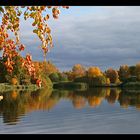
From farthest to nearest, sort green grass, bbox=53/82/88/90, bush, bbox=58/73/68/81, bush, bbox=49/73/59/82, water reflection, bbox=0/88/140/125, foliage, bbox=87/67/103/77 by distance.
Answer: green grass, bbox=53/82/88/90
bush, bbox=58/73/68/81
bush, bbox=49/73/59/82
foliage, bbox=87/67/103/77
water reflection, bbox=0/88/140/125

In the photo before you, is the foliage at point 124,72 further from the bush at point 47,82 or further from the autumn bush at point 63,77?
the bush at point 47,82

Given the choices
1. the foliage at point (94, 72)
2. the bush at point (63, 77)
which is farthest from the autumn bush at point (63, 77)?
the foliage at point (94, 72)

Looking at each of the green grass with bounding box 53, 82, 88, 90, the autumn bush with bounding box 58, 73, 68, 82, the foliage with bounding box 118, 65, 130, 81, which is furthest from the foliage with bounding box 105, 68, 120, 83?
the autumn bush with bounding box 58, 73, 68, 82

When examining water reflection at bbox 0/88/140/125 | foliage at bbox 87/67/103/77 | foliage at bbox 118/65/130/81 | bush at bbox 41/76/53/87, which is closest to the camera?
water reflection at bbox 0/88/140/125

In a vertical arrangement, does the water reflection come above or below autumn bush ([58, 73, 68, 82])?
below

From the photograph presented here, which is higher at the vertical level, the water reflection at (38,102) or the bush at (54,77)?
the bush at (54,77)

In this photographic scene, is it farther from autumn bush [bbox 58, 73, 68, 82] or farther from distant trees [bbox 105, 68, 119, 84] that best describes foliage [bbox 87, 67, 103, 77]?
autumn bush [bbox 58, 73, 68, 82]

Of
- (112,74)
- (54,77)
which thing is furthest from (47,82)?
(112,74)

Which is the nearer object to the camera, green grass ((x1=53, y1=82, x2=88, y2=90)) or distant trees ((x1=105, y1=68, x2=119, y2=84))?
distant trees ((x1=105, y1=68, x2=119, y2=84))

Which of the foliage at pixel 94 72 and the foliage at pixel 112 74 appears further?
the foliage at pixel 112 74

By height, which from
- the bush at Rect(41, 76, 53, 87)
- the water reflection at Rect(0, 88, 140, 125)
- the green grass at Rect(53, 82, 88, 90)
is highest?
the bush at Rect(41, 76, 53, 87)

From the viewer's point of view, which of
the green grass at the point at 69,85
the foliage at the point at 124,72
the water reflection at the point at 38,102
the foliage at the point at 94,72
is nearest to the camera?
the water reflection at the point at 38,102

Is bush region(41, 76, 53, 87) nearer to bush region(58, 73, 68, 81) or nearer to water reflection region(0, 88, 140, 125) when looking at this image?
bush region(58, 73, 68, 81)
